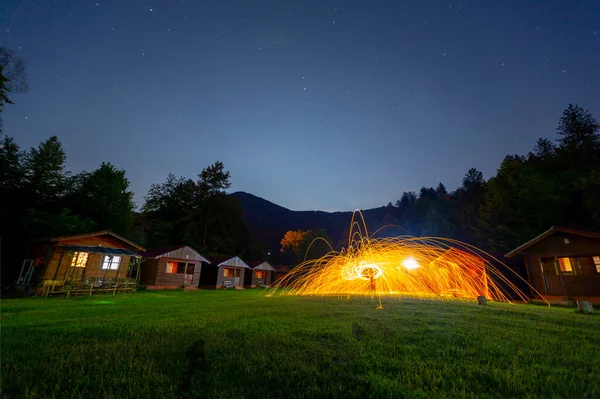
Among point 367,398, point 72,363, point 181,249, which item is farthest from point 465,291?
point 181,249

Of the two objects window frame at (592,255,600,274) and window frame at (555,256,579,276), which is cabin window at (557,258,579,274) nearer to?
window frame at (555,256,579,276)

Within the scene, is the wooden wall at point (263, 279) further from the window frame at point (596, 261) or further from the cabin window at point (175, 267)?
the window frame at point (596, 261)

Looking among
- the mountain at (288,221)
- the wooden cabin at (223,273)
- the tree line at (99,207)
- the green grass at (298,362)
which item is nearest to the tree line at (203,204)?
the tree line at (99,207)

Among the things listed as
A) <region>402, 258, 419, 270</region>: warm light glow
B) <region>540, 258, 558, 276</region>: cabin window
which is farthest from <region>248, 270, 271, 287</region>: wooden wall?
<region>540, 258, 558, 276</region>: cabin window

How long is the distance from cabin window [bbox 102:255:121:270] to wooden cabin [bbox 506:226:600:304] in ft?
117

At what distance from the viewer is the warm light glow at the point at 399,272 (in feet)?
45.7

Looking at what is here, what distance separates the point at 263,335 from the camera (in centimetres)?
505

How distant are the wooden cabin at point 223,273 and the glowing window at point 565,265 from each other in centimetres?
3794

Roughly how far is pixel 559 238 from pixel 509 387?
2467 cm

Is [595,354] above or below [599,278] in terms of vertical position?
below

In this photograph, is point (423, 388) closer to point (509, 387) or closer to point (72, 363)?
point (509, 387)

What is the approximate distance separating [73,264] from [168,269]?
35.4 ft

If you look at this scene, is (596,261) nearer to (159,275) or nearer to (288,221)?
(159,275)

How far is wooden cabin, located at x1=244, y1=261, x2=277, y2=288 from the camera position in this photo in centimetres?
4678
